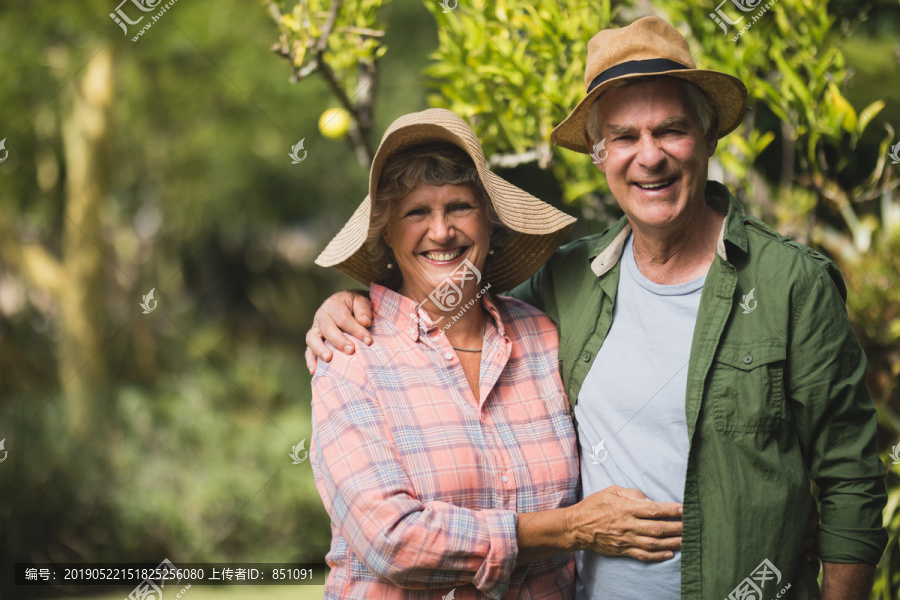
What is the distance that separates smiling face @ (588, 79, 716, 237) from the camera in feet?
7.10

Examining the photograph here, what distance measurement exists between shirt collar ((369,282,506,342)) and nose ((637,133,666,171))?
0.67m

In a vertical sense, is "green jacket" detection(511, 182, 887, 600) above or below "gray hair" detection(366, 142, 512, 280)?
below

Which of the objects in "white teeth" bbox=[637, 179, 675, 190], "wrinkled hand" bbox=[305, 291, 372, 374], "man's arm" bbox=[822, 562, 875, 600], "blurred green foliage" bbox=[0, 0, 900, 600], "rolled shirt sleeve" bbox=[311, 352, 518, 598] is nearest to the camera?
"rolled shirt sleeve" bbox=[311, 352, 518, 598]

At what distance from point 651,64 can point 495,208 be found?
24.3 inches

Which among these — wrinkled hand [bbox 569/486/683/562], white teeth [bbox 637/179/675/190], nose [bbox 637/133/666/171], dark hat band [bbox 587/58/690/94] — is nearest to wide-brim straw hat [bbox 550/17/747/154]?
dark hat band [bbox 587/58/690/94]

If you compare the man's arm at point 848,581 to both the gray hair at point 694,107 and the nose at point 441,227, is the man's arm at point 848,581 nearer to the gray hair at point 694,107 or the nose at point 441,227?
the gray hair at point 694,107

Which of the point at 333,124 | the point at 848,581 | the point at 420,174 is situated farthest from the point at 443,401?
the point at 333,124

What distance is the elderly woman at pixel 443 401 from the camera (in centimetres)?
202

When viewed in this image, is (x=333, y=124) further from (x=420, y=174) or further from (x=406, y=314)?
(x=406, y=314)

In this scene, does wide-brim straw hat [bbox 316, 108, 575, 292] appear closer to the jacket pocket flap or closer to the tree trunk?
the jacket pocket flap

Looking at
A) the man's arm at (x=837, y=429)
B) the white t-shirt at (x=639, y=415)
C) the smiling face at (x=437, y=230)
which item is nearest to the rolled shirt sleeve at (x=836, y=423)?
the man's arm at (x=837, y=429)

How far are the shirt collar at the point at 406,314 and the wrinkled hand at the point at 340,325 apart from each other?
0.13ft

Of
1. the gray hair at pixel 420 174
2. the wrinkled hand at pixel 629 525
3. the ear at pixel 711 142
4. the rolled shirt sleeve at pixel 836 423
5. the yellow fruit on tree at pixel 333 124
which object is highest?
the yellow fruit on tree at pixel 333 124

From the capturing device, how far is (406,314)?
7.92 ft
